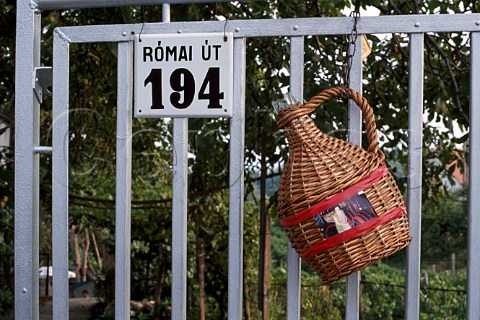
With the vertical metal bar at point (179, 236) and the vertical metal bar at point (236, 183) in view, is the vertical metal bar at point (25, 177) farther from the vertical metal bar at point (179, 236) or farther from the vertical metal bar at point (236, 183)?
the vertical metal bar at point (236, 183)

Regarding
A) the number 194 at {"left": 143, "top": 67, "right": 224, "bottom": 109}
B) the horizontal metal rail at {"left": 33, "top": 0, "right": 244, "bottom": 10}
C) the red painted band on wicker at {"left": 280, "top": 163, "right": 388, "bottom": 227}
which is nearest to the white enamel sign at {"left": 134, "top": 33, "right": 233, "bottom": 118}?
the number 194 at {"left": 143, "top": 67, "right": 224, "bottom": 109}

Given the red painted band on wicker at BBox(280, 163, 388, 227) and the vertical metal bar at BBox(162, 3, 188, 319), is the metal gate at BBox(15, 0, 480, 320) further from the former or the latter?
the red painted band on wicker at BBox(280, 163, 388, 227)

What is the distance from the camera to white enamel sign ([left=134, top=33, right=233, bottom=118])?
1743 millimetres

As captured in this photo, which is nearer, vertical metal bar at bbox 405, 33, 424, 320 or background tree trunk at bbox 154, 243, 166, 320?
vertical metal bar at bbox 405, 33, 424, 320

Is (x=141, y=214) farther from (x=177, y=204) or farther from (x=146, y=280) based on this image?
(x=177, y=204)

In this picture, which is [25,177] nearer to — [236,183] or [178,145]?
[178,145]

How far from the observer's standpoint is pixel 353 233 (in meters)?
1.52

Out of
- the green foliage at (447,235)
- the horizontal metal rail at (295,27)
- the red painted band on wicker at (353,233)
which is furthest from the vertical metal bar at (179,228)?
the green foliage at (447,235)

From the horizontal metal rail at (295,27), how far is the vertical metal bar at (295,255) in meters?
0.04

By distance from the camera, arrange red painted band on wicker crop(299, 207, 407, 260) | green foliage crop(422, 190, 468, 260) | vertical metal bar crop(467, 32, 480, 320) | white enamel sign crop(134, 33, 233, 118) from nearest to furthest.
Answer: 1. red painted band on wicker crop(299, 207, 407, 260)
2. vertical metal bar crop(467, 32, 480, 320)
3. white enamel sign crop(134, 33, 233, 118)
4. green foliage crop(422, 190, 468, 260)

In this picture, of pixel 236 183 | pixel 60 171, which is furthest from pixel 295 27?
pixel 60 171

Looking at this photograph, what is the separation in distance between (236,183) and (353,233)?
35 cm

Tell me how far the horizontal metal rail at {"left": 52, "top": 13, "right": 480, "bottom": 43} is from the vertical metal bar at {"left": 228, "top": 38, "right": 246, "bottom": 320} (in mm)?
58

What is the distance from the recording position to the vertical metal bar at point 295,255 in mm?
1722
